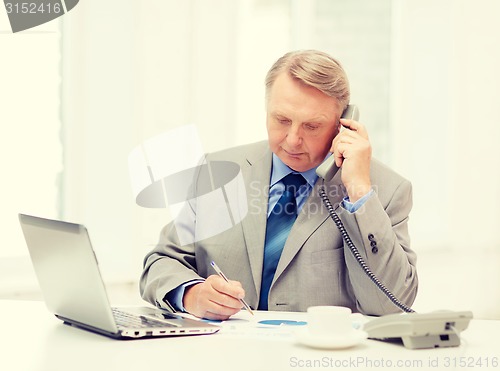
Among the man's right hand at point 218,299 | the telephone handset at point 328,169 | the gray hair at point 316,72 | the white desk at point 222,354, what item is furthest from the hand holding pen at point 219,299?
the gray hair at point 316,72

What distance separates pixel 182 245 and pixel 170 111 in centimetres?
132

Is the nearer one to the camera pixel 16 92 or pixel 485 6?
pixel 16 92

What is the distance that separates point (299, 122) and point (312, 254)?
0.36 meters

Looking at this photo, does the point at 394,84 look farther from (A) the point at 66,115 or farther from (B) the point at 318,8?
(A) the point at 66,115

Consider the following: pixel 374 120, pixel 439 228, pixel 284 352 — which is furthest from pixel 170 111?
pixel 284 352

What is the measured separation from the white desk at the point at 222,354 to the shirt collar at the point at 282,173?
0.66m

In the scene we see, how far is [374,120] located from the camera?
4102 mm

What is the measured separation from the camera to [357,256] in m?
1.91

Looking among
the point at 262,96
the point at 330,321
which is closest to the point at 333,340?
the point at 330,321

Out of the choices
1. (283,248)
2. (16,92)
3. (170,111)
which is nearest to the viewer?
(283,248)

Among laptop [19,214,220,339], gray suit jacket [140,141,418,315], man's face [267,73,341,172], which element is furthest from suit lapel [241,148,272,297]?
laptop [19,214,220,339]

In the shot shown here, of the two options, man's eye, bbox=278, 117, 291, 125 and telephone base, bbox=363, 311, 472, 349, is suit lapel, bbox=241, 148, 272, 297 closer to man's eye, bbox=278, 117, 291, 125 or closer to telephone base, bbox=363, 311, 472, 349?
man's eye, bbox=278, 117, 291, 125

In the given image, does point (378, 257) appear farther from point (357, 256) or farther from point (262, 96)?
point (262, 96)

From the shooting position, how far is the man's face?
2004 mm
